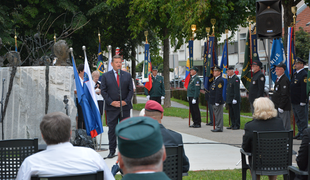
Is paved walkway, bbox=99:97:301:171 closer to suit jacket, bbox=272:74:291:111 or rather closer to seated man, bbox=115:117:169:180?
suit jacket, bbox=272:74:291:111

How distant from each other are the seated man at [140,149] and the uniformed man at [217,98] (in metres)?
10.8

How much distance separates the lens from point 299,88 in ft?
33.9

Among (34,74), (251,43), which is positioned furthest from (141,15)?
(34,74)

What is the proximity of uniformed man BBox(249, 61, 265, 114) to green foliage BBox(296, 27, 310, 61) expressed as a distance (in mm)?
15105

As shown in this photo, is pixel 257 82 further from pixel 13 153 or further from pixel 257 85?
pixel 13 153

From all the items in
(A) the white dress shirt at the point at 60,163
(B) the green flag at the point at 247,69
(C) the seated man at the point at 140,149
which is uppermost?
(B) the green flag at the point at 247,69

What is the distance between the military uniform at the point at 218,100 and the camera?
12.4 metres

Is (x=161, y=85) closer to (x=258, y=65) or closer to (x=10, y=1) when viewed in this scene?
(x=258, y=65)

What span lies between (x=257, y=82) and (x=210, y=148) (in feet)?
11.0

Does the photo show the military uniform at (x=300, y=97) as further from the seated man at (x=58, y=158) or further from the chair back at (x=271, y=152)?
the seated man at (x=58, y=158)

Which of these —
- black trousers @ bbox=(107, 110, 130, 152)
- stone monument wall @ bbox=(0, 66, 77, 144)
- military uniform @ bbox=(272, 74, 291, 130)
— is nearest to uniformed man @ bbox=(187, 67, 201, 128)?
military uniform @ bbox=(272, 74, 291, 130)

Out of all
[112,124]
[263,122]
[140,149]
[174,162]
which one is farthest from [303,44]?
[140,149]

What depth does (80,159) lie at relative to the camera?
304cm

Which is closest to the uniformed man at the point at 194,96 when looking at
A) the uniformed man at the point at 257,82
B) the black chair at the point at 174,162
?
the uniformed man at the point at 257,82
